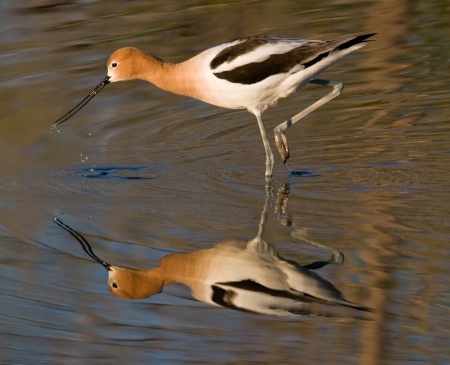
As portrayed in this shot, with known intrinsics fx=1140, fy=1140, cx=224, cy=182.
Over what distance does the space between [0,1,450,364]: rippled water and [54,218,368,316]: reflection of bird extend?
82 millimetres

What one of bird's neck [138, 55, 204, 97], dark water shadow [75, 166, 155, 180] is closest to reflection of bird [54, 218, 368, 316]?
dark water shadow [75, 166, 155, 180]

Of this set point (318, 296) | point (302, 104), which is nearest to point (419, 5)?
point (302, 104)

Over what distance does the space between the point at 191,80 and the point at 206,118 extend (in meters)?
1.12

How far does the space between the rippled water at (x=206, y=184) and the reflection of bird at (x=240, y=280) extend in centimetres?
8

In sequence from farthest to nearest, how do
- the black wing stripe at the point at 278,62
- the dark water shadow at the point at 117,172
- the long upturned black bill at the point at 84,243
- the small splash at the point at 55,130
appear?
1. the small splash at the point at 55,130
2. the dark water shadow at the point at 117,172
3. the black wing stripe at the point at 278,62
4. the long upturned black bill at the point at 84,243

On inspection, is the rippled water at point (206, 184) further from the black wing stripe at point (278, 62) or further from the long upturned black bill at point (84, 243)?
the black wing stripe at point (278, 62)

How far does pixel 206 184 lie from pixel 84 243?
113cm

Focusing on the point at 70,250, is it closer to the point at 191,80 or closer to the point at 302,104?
the point at 191,80

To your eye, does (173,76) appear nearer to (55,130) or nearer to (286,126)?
(286,126)

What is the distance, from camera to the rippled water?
5.02m

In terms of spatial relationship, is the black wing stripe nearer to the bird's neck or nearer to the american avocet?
the american avocet

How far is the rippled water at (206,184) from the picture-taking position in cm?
502

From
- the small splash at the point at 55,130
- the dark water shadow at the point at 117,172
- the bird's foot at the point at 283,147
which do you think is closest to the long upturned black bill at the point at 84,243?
the dark water shadow at the point at 117,172

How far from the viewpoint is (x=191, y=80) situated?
7434 mm
